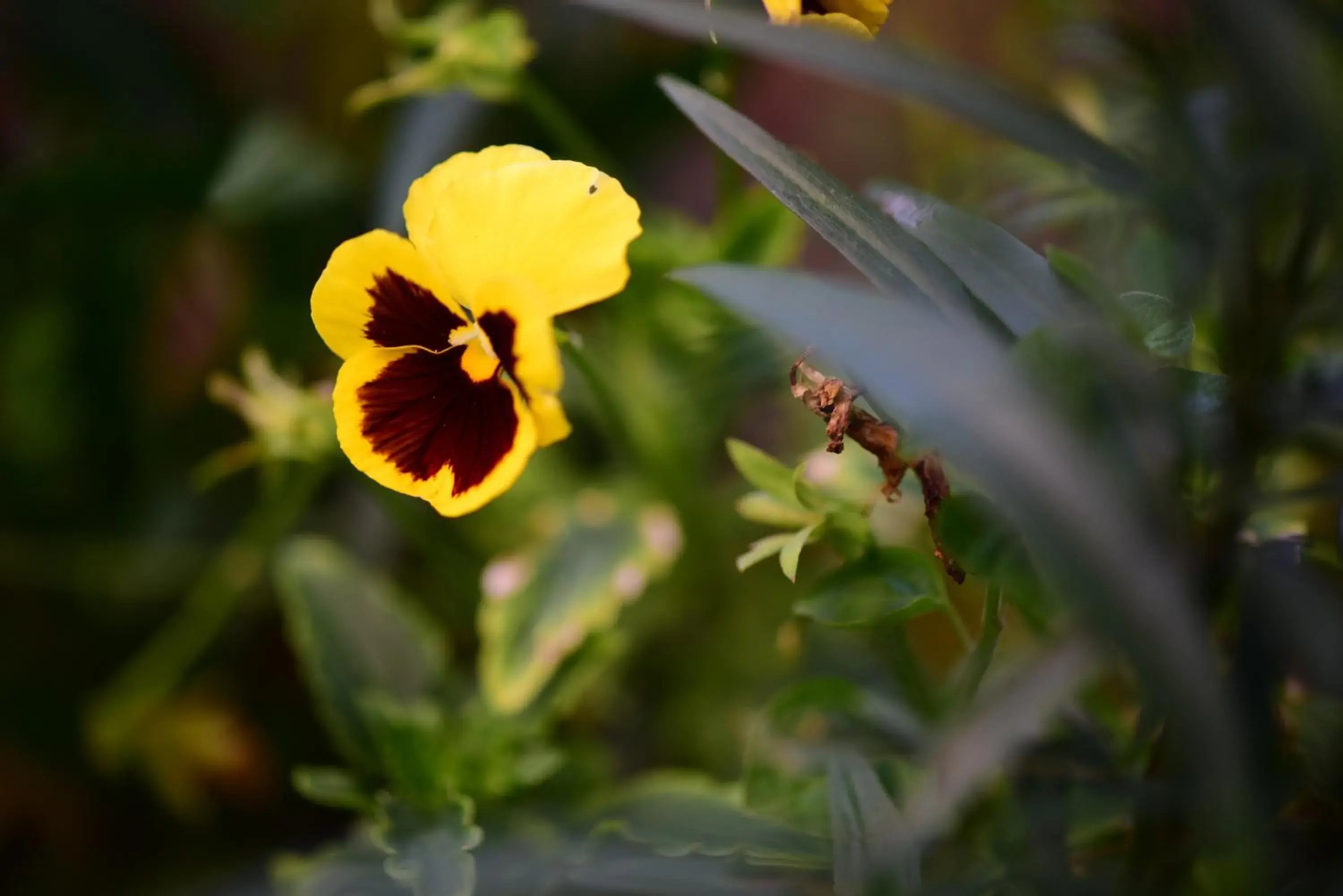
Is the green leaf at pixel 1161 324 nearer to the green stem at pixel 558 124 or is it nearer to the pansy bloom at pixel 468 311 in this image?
the pansy bloom at pixel 468 311

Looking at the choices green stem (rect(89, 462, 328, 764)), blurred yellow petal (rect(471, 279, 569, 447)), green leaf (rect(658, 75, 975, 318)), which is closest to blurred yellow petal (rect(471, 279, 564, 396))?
blurred yellow petal (rect(471, 279, 569, 447))

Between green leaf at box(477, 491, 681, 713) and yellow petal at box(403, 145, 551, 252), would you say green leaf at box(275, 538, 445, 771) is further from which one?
yellow petal at box(403, 145, 551, 252)

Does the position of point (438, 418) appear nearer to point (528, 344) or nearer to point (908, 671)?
point (528, 344)

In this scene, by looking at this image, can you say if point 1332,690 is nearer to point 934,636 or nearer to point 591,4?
point 591,4

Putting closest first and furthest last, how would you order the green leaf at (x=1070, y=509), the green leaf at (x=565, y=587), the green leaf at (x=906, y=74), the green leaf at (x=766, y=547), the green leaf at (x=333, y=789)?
the green leaf at (x=1070, y=509)
the green leaf at (x=906, y=74)
the green leaf at (x=766, y=547)
the green leaf at (x=333, y=789)
the green leaf at (x=565, y=587)

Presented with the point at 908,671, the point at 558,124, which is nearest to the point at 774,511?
the point at 908,671

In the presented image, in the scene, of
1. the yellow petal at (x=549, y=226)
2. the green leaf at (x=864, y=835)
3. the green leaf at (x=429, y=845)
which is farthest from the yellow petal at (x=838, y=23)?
the green leaf at (x=429, y=845)
